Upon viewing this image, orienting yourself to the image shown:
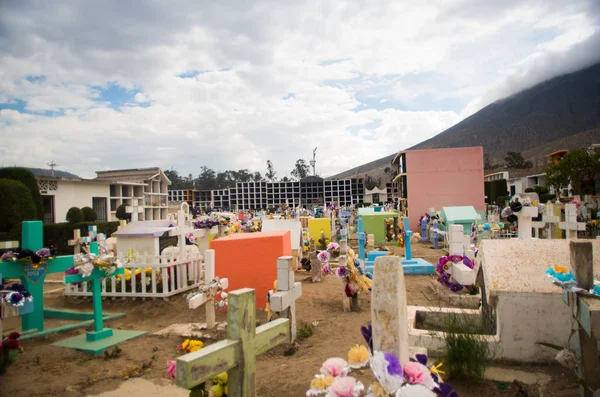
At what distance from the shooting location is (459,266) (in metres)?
6.30

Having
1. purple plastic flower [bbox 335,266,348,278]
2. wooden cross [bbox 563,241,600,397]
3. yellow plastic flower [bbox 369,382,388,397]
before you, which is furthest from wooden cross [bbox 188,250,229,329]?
wooden cross [bbox 563,241,600,397]

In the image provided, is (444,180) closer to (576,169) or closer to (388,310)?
(576,169)

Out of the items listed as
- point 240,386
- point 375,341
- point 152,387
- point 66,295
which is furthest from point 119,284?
point 375,341

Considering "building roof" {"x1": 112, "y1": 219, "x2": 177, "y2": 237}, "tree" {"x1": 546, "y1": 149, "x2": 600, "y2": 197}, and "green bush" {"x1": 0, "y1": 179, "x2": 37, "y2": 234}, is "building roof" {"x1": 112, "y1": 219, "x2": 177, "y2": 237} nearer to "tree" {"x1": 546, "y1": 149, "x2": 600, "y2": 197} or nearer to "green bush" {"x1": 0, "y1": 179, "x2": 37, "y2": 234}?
"green bush" {"x1": 0, "y1": 179, "x2": 37, "y2": 234}

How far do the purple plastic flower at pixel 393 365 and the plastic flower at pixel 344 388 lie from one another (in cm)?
16

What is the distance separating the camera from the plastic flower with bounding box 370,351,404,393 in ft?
5.03

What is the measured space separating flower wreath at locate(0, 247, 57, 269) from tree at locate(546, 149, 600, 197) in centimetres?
2953

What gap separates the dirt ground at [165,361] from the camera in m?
3.13

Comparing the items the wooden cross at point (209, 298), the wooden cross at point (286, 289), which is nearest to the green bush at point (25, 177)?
the wooden cross at point (209, 298)

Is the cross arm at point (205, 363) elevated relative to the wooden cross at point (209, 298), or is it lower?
elevated

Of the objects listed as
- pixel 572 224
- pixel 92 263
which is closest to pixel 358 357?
pixel 92 263

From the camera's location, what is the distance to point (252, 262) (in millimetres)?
6117

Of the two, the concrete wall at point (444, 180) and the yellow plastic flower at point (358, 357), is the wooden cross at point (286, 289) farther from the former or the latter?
the concrete wall at point (444, 180)

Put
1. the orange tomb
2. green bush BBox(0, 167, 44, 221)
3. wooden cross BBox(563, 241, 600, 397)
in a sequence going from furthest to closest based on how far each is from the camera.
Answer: green bush BBox(0, 167, 44, 221)
the orange tomb
wooden cross BBox(563, 241, 600, 397)
